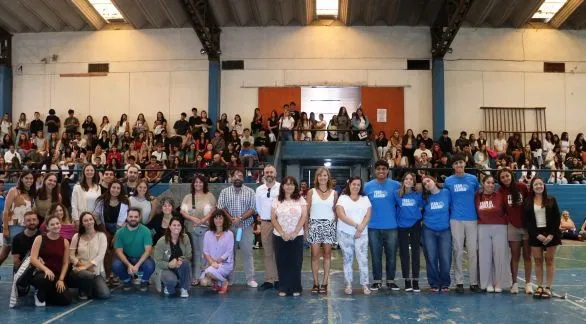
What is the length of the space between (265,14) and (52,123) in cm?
778

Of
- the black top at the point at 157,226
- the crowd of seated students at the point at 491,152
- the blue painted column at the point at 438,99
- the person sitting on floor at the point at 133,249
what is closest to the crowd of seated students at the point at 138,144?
the crowd of seated students at the point at 491,152

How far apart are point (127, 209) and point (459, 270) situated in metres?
4.23

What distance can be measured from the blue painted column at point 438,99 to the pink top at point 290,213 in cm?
1250

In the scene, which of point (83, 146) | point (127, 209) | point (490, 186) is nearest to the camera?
point (490, 186)

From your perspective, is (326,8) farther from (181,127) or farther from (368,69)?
(181,127)

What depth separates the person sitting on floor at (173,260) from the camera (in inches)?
259

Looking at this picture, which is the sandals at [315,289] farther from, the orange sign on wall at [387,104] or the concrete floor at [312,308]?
the orange sign on wall at [387,104]

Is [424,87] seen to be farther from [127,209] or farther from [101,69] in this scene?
[127,209]

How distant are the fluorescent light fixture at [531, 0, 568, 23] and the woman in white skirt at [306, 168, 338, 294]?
13.9 metres

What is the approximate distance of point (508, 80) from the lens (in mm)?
18734

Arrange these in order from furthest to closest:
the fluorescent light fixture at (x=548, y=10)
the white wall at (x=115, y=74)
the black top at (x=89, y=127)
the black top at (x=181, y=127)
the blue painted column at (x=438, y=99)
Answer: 1. the white wall at (x=115, y=74)
2. the blue painted column at (x=438, y=99)
3. the black top at (x=89, y=127)
4. the black top at (x=181, y=127)
5. the fluorescent light fixture at (x=548, y=10)

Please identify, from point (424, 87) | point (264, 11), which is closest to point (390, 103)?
point (424, 87)

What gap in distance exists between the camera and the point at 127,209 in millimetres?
7273

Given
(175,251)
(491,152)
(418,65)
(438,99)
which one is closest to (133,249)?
(175,251)
